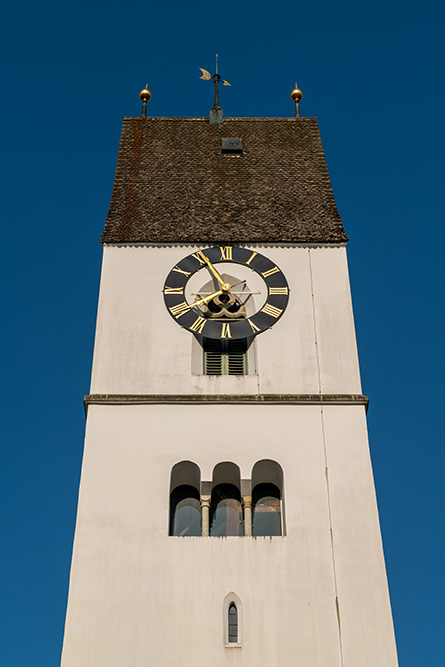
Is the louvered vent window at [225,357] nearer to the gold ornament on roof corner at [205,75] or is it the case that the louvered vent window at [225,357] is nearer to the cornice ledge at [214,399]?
the cornice ledge at [214,399]

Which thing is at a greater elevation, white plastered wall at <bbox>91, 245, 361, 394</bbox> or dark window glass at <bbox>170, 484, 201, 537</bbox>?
white plastered wall at <bbox>91, 245, 361, 394</bbox>

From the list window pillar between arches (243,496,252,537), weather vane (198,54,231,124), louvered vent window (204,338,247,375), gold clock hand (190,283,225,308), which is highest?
weather vane (198,54,231,124)

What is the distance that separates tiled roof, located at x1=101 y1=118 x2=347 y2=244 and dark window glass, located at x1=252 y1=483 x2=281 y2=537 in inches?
231

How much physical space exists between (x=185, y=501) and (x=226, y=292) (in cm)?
459

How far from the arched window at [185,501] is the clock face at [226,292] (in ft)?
9.91

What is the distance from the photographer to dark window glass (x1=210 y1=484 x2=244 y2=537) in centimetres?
1992

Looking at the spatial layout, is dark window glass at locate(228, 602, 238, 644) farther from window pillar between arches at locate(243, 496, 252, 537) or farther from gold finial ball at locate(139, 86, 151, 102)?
gold finial ball at locate(139, 86, 151, 102)

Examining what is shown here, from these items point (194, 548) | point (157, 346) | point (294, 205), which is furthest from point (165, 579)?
point (294, 205)

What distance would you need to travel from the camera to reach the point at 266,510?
20234 mm

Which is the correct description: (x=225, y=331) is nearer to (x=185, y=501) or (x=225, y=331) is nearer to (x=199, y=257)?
(x=199, y=257)

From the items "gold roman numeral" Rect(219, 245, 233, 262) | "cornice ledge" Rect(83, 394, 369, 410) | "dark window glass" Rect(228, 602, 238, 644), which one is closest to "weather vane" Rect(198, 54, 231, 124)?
"gold roman numeral" Rect(219, 245, 233, 262)

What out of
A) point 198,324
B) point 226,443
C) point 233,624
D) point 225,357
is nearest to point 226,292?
point 198,324

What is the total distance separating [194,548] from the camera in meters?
18.9

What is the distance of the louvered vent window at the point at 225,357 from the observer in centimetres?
2219
